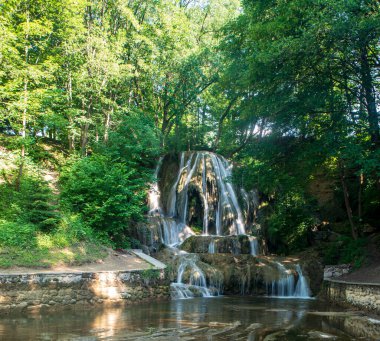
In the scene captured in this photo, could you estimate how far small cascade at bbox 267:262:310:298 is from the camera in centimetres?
1367

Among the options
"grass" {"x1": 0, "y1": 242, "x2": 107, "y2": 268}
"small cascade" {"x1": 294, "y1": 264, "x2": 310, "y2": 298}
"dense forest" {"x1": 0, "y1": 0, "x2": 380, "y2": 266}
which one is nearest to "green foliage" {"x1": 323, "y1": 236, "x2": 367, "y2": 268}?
"dense forest" {"x1": 0, "y1": 0, "x2": 380, "y2": 266}

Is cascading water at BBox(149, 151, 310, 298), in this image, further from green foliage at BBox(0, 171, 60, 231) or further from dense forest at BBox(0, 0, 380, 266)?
green foliage at BBox(0, 171, 60, 231)

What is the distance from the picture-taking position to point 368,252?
13109 mm

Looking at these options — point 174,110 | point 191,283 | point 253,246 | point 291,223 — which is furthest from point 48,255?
point 174,110

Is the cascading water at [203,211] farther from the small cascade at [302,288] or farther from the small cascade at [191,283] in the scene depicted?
the small cascade at [191,283]

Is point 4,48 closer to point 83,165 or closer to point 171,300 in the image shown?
point 83,165

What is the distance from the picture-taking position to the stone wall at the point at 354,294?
941 centimetres

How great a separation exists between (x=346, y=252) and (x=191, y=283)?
6449 millimetres

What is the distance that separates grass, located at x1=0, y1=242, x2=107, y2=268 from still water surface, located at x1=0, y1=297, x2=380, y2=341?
79.0 inches

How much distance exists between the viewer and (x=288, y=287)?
1380cm

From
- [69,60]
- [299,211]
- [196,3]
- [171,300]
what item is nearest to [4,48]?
[69,60]

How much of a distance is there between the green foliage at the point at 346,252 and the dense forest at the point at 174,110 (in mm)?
65

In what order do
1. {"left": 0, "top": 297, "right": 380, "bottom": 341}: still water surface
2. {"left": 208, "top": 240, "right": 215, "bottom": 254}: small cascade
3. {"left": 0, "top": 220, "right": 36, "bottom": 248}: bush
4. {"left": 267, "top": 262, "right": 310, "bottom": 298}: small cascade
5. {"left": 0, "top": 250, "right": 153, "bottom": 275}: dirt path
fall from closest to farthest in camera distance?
{"left": 0, "top": 297, "right": 380, "bottom": 341}: still water surface, {"left": 0, "top": 250, "right": 153, "bottom": 275}: dirt path, {"left": 0, "top": 220, "right": 36, "bottom": 248}: bush, {"left": 267, "top": 262, "right": 310, "bottom": 298}: small cascade, {"left": 208, "top": 240, "right": 215, "bottom": 254}: small cascade

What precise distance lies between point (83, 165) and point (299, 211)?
11512 mm
